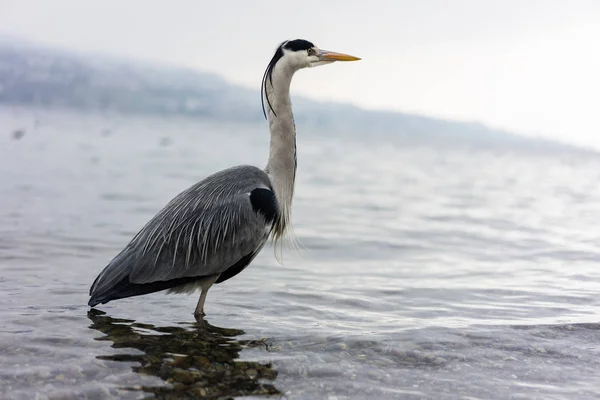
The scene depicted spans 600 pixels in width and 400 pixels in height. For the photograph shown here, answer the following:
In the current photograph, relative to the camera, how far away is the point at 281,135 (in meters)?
6.93

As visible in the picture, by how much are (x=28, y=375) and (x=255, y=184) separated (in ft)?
8.25

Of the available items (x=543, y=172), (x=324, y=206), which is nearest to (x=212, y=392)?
(x=324, y=206)

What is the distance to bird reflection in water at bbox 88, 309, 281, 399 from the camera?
4859 millimetres

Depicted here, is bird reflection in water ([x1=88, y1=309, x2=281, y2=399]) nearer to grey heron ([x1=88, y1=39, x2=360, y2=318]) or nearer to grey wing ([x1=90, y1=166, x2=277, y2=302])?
grey heron ([x1=88, y1=39, x2=360, y2=318])

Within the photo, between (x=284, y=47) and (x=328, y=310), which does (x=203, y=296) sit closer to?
(x=328, y=310)

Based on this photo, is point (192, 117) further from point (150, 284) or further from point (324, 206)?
point (150, 284)

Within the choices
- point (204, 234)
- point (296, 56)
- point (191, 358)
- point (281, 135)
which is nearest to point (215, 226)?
point (204, 234)

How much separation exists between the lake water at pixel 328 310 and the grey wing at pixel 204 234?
1.50 ft

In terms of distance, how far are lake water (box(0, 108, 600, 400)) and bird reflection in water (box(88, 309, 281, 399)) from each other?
17 millimetres

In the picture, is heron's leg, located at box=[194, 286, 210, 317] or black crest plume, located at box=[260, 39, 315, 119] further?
black crest plume, located at box=[260, 39, 315, 119]

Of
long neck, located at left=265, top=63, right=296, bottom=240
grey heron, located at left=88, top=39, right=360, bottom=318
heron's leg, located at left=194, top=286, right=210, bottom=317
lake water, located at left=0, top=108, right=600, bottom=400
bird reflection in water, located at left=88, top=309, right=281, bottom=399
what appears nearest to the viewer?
bird reflection in water, located at left=88, top=309, right=281, bottom=399

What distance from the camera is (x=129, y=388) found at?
15.7ft

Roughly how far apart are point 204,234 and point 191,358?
128 centimetres

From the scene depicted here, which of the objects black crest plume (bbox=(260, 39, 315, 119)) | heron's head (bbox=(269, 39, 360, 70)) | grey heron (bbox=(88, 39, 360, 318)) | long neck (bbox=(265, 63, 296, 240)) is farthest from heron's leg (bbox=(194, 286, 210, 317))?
heron's head (bbox=(269, 39, 360, 70))
